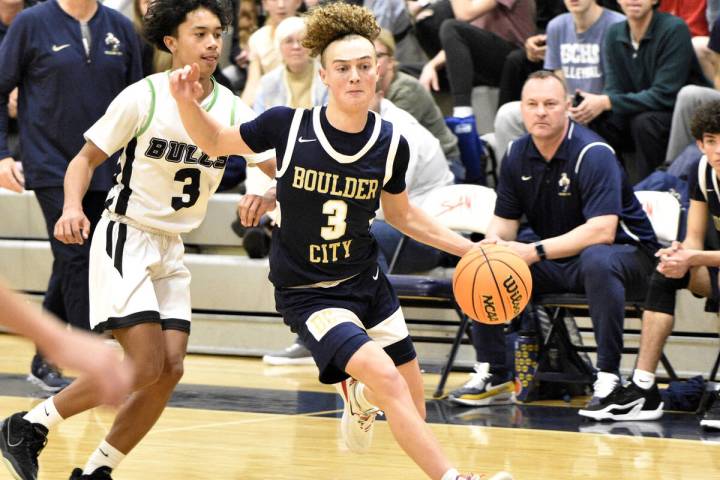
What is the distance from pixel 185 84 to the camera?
431cm

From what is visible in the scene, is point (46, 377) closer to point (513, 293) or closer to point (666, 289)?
point (513, 293)

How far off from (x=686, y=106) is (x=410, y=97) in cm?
176

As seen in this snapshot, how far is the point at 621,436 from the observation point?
18.7 feet

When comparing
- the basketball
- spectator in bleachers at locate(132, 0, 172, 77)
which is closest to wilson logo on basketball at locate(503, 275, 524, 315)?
the basketball

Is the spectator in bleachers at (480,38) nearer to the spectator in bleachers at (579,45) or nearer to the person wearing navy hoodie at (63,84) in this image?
the spectator in bleachers at (579,45)

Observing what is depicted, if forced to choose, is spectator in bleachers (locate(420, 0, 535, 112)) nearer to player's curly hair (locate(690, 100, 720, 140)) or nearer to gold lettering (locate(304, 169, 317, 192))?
player's curly hair (locate(690, 100, 720, 140))

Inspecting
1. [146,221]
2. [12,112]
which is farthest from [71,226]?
[12,112]

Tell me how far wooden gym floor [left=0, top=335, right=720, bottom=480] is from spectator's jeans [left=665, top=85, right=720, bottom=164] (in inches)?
70.8

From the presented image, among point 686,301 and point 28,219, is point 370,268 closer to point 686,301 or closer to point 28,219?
point 686,301

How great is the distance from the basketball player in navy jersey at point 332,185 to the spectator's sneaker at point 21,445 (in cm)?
103

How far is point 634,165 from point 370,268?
4.13 m

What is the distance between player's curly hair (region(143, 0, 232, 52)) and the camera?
471cm

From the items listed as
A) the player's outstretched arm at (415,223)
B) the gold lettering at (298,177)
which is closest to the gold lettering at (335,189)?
the gold lettering at (298,177)

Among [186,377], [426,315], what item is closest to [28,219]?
[186,377]
